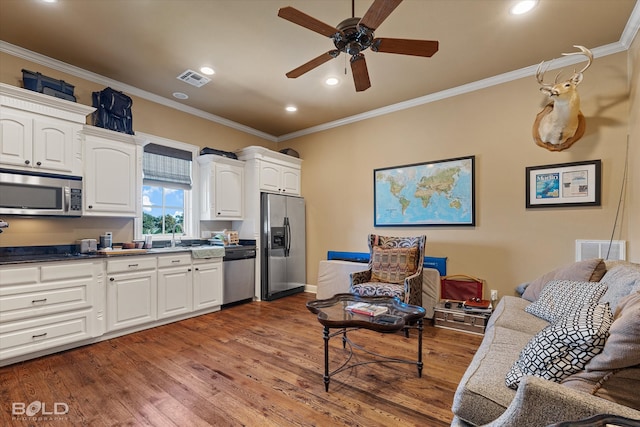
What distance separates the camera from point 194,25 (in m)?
2.58

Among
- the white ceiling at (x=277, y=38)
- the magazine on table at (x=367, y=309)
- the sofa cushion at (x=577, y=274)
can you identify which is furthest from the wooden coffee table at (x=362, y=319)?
the white ceiling at (x=277, y=38)

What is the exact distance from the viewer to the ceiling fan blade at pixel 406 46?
80.7 inches

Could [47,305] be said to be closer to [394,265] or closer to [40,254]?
[40,254]

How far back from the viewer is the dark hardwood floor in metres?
1.82

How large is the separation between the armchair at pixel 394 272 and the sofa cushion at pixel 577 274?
1.03 m

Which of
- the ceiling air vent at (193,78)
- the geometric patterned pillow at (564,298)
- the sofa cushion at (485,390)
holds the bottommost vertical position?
the sofa cushion at (485,390)

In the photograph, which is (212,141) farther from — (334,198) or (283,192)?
(334,198)

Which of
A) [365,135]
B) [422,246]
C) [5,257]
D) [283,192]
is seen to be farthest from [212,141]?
[422,246]

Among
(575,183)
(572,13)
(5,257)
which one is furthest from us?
(575,183)

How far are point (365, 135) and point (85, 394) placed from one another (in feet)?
13.9

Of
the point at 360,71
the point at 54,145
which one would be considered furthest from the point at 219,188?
the point at 360,71

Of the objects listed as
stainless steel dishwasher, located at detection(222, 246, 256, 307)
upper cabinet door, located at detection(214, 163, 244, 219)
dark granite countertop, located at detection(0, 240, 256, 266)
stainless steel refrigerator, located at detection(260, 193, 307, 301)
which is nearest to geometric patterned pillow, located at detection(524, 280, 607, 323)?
stainless steel refrigerator, located at detection(260, 193, 307, 301)

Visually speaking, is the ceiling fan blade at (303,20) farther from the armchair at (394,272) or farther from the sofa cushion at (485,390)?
the armchair at (394,272)

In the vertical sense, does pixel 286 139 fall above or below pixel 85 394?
above
